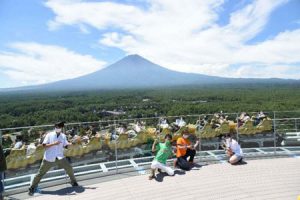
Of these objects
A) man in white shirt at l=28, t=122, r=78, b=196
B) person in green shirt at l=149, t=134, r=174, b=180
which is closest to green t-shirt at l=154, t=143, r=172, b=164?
person in green shirt at l=149, t=134, r=174, b=180

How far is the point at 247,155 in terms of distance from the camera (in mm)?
8242

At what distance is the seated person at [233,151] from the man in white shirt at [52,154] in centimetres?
353

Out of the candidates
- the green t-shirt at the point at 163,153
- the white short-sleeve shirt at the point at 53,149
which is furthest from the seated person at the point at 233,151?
the white short-sleeve shirt at the point at 53,149

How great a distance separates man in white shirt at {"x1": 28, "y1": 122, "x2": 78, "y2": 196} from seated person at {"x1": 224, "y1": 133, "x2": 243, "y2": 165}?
3.53 m

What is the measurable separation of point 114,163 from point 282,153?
13.5 feet

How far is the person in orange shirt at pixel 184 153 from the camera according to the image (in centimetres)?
727

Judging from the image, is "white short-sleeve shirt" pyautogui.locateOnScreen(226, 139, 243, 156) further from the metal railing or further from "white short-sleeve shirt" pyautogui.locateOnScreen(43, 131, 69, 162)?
"white short-sleeve shirt" pyautogui.locateOnScreen(43, 131, 69, 162)

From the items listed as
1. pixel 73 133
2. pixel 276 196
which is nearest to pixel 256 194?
pixel 276 196

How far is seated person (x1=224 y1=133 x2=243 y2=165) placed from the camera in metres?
7.59

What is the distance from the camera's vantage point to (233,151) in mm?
7730

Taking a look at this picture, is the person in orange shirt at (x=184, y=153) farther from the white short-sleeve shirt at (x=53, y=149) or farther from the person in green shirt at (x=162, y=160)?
the white short-sleeve shirt at (x=53, y=149)

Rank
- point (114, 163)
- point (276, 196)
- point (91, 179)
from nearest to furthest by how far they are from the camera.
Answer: point (276, 196) < point (91, 179) < point (114, 163)

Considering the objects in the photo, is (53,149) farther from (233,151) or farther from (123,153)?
(233,151)

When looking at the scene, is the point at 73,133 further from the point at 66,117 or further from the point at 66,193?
the point at 66,117
